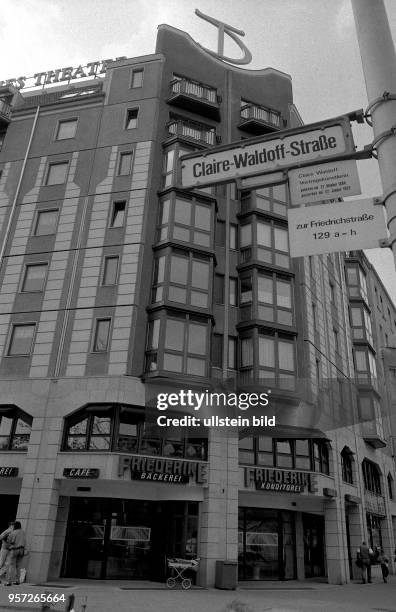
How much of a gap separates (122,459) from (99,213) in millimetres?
12711

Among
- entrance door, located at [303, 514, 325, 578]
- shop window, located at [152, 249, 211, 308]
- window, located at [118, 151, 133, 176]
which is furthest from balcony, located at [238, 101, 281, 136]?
entrance door, located at [303, 514, 325, 578]

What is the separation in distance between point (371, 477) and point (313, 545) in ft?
31.9

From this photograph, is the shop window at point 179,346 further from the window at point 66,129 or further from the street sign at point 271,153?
the street sign at point 271,153

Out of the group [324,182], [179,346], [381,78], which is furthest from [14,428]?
[381,78]

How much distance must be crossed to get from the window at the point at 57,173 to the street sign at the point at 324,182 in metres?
25.3

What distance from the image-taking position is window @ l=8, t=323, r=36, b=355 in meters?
23.8

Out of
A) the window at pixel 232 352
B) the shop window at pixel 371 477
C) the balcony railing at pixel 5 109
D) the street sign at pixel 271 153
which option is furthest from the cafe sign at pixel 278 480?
the balcony railing at pixel 5 109

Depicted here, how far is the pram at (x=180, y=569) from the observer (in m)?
19.1

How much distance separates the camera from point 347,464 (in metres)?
29.0

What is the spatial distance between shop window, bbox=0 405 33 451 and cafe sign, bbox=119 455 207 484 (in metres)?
4.88

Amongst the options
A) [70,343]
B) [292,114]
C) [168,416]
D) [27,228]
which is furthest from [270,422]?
[292,114]

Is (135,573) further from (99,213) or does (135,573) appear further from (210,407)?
(99,213)

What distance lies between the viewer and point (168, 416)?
2305cm

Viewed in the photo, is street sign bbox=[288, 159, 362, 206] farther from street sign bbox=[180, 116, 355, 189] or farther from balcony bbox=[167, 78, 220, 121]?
balcony bbox=[167, 78, 220, 121]
